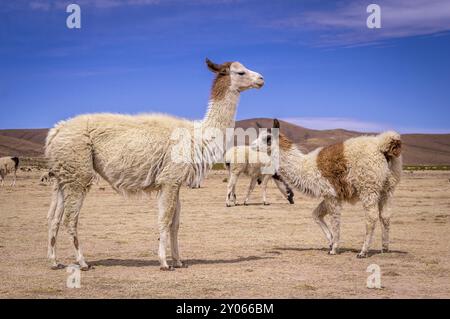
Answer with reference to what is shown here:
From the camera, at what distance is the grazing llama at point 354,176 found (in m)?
11.5

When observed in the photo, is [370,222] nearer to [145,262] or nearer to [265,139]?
[265,139]

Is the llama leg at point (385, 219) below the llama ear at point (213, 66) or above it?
below

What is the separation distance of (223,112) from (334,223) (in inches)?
138

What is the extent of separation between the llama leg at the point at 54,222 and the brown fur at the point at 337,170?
218 inches

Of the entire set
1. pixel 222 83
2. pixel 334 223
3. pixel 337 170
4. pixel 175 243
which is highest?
pixel 222 83

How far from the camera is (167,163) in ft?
33.4

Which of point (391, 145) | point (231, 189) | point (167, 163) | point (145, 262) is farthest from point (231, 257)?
point (231, 189)

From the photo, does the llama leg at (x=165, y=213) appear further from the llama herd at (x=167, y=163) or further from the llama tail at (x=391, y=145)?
the llama tail at (x=391, y=145)

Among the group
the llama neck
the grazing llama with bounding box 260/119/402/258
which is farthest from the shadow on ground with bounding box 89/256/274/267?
the llama neck

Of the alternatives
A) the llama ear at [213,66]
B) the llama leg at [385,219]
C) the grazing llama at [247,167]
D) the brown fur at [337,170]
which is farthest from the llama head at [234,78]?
the grazing llama at [247,167]

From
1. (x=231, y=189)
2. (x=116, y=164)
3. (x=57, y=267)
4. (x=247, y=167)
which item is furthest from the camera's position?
(x=247, y=167)

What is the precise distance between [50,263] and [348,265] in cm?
554

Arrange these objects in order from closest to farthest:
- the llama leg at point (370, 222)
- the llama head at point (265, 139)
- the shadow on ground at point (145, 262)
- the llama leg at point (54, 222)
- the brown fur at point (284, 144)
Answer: the llama leg at point (54, 222), the shadow on ground at point (145, 262), the llama leg at point (370, 222), the brown fur at point (284, 144), the llama head at point (265, 139)

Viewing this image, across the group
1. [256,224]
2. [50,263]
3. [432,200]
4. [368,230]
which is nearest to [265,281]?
[368,230]
